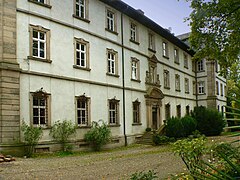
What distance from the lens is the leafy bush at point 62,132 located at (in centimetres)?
1606

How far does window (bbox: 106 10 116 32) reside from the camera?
70.5ft

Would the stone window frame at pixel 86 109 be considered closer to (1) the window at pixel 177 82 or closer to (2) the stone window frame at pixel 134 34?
(2) the stone window frame at pixel 134 34

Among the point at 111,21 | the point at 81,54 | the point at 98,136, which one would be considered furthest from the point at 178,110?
the point at 81,54

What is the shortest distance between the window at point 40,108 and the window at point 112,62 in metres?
6.13

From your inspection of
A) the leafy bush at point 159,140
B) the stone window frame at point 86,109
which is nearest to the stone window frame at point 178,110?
the leafy bush at point 159,140

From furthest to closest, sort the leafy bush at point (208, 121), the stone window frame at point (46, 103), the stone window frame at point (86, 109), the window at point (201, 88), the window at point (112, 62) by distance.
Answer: the window at point (201, 88)
the leafy bush at point (208, 121)
the window at point (112, 62)
the stone window frame at point (86, 109)
the stone window frame at point (46, 103)

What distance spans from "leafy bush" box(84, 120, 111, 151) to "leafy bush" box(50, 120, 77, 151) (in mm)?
1536

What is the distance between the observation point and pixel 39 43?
16031 millimetres

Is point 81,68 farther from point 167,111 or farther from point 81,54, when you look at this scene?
point 167,111

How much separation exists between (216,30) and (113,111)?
353 inches

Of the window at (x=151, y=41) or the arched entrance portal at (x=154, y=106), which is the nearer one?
the arched entrance portal at (x=154, y=106)

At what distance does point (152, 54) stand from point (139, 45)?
98.3 inches

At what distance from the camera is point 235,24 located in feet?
51.6

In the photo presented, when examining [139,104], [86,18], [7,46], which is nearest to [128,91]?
[139,104]
